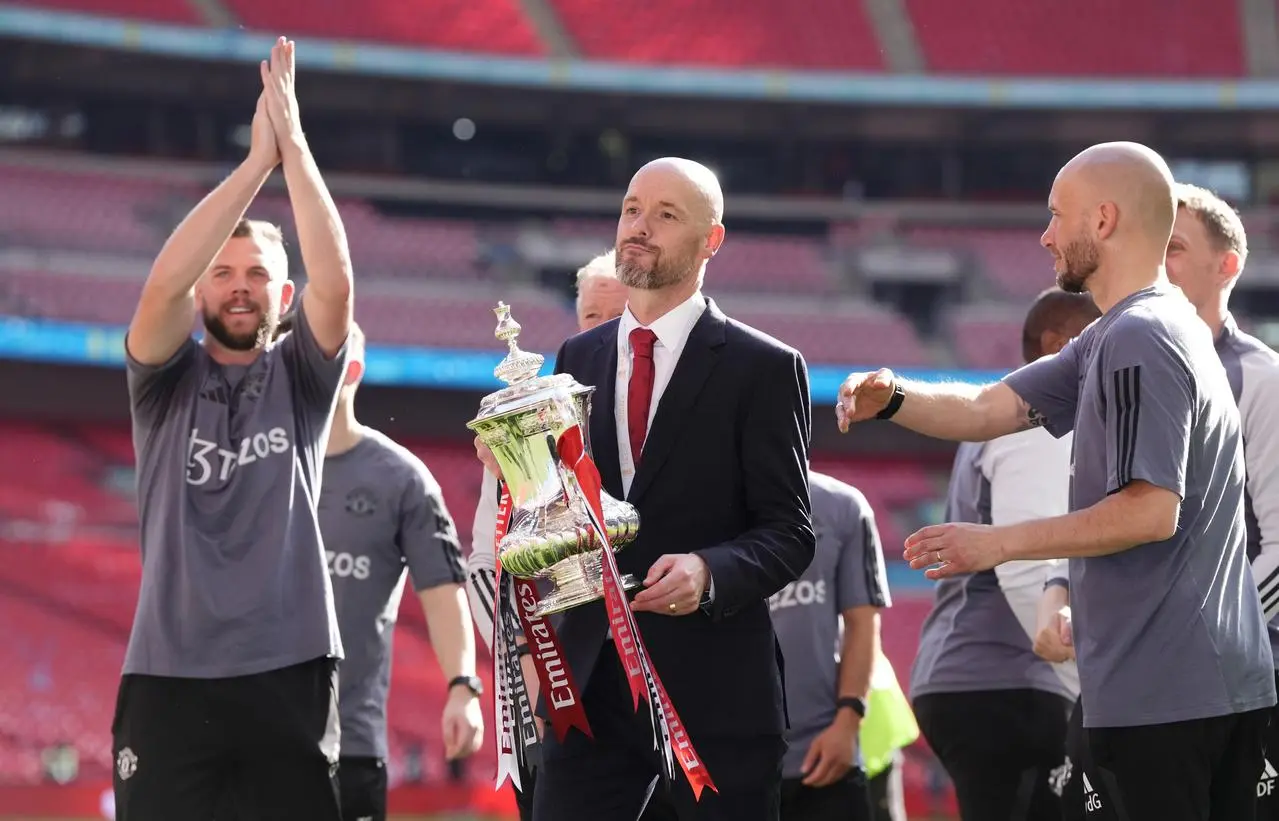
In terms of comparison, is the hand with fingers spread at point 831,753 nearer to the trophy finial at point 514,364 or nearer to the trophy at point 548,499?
the trophy at point 548,499

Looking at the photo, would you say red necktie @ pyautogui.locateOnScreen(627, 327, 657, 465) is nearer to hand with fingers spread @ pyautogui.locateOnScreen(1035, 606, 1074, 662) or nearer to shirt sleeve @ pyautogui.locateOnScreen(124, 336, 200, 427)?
shirt sleeve @ pyautogui.locateOnScreen(124, 336, 200, 427)

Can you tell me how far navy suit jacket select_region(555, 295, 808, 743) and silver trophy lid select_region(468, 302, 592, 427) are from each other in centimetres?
26

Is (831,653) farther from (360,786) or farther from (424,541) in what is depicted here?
(360,786)

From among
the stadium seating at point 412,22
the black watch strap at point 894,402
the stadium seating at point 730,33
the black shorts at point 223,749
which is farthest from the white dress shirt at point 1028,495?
the stadium seating at point 730,33

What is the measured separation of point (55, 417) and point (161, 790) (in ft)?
44.6

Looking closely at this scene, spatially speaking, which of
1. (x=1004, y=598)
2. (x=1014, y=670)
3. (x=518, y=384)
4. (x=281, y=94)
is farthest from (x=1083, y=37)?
(x=518, y=384)

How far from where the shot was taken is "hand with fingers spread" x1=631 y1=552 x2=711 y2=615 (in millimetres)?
2900

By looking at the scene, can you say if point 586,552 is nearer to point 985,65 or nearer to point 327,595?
point 327,595

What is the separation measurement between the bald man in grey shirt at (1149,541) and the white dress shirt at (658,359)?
0.35 meters

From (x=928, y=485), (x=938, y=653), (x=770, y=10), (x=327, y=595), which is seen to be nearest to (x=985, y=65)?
(x=770, y=10)

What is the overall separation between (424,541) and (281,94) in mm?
1621

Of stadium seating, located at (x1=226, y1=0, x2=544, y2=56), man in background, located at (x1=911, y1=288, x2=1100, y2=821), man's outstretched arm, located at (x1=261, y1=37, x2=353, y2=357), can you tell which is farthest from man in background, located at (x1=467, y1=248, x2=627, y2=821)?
stadium seating, located at (x1=226, y1=0, x2=544, y2=56)

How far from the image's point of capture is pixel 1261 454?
3777 millimetres

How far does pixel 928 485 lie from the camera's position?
1781 centimetres
